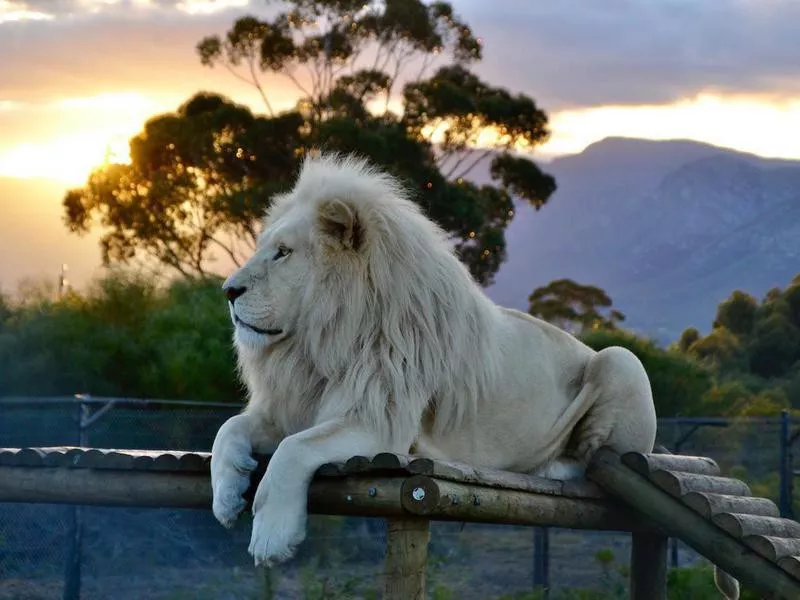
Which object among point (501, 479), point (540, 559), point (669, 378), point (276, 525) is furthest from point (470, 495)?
point (669, 378)

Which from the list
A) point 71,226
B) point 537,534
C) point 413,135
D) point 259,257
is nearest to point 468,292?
point 259,257

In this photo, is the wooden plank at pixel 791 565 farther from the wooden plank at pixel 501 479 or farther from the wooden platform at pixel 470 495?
the wooden plank at pixel 501 479

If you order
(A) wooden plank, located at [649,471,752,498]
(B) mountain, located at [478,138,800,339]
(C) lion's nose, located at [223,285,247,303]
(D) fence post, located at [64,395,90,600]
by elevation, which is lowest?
(D) fence post, located at [64,395,90,600]

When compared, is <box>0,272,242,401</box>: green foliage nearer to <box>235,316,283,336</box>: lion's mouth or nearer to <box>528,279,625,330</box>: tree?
<box>235,316,283,336</box>: lion's mouth

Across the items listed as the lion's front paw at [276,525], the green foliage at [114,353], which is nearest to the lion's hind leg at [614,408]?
the lion's front paw at [276,525]

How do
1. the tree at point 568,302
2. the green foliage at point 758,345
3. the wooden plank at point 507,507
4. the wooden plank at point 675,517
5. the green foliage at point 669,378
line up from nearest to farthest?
the wooden plank at point 507,507
the wooden plank at point 675,517
the green foliage at point 669,378
the green foliage at point 758,345
the tree at point 568,302

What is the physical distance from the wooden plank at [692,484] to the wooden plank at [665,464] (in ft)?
0.15

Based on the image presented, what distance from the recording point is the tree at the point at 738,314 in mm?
35938

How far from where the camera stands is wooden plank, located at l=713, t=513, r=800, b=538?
5.29 m

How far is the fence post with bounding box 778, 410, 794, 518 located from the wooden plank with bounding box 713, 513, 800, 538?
18.6 ft

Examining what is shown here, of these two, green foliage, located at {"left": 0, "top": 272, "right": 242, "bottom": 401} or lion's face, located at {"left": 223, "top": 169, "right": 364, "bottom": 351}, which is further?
green foliage, located at {"left": 0, "top": 272, "right": 242, "bottom": 401}

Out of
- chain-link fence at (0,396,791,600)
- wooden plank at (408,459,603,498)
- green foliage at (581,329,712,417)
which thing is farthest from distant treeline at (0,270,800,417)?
wooden plank at (408,459,603,498)

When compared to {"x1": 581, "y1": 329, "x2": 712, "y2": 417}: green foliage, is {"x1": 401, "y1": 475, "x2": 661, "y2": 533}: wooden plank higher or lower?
lower

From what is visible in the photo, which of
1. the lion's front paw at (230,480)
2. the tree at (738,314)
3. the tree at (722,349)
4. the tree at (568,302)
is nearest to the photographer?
the lion's front paw at (230,480)
